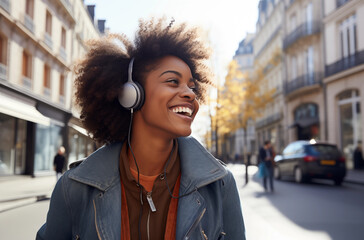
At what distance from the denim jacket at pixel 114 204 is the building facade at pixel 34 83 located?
1066cm

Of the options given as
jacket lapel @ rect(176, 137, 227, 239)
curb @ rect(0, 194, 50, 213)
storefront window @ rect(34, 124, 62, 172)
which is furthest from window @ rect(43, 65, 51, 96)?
jacket lapel @ rect(176, 137, 227, 239)

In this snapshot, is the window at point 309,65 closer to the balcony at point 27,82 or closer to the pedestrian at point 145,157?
the balcony at point 27,82

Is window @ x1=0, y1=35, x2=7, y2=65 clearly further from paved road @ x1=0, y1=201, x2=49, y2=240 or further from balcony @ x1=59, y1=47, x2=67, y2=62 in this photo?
paved road @ x1=0, y1=201, x2=49, y2=240

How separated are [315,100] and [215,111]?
7.58 meters

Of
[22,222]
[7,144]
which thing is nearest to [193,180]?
[22,222]

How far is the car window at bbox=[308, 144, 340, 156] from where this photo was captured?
42.3 ft

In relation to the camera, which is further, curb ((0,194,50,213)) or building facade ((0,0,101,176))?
building facade ((0,0,101,176))

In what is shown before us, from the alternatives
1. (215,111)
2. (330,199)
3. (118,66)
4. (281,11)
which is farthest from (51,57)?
(281,11)

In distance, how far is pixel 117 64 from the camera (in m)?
2.13

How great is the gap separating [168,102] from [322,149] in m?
12.3

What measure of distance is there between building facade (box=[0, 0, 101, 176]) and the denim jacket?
1066 centimetres

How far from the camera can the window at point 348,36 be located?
21.7m


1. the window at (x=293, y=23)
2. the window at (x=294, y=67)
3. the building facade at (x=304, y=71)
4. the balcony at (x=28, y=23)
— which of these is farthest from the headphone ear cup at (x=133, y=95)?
the window at (x=293, y=23)

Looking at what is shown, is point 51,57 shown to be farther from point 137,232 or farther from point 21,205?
point 137,232
